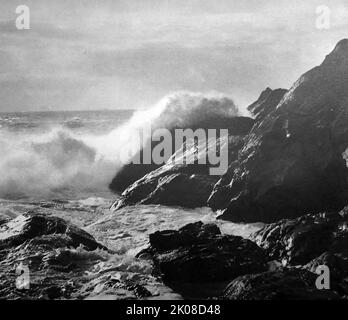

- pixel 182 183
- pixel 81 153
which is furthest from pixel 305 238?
pixel 81 153

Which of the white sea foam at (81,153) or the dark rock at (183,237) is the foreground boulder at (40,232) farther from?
the white sea foam at (81,153)

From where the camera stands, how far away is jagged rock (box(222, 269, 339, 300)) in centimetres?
862

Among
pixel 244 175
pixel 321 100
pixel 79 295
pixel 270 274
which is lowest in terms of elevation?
pixel 79 295

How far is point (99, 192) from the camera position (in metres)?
23.0

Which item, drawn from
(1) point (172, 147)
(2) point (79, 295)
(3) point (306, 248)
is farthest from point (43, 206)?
(3) point (306, 248)

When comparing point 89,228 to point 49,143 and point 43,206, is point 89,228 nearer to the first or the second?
point 43,206

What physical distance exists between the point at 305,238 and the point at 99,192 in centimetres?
1319

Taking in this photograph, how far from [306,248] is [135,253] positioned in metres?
4.34

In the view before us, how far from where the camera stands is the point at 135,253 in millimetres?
12633

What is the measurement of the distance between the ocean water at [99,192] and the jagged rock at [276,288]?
52.6 inches

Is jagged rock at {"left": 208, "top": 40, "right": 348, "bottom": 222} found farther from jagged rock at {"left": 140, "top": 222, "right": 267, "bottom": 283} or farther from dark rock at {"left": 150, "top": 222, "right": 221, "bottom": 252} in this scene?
jagged rock at {"left": 140, "top": 222, "right": 267, "bottom": 283}

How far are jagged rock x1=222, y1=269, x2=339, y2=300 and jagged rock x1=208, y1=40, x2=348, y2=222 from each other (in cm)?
573

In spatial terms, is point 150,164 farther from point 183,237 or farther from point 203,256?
point 203,256

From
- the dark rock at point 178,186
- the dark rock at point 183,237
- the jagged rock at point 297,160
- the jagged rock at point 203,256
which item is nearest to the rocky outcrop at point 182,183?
the dark rock at point 178,186
